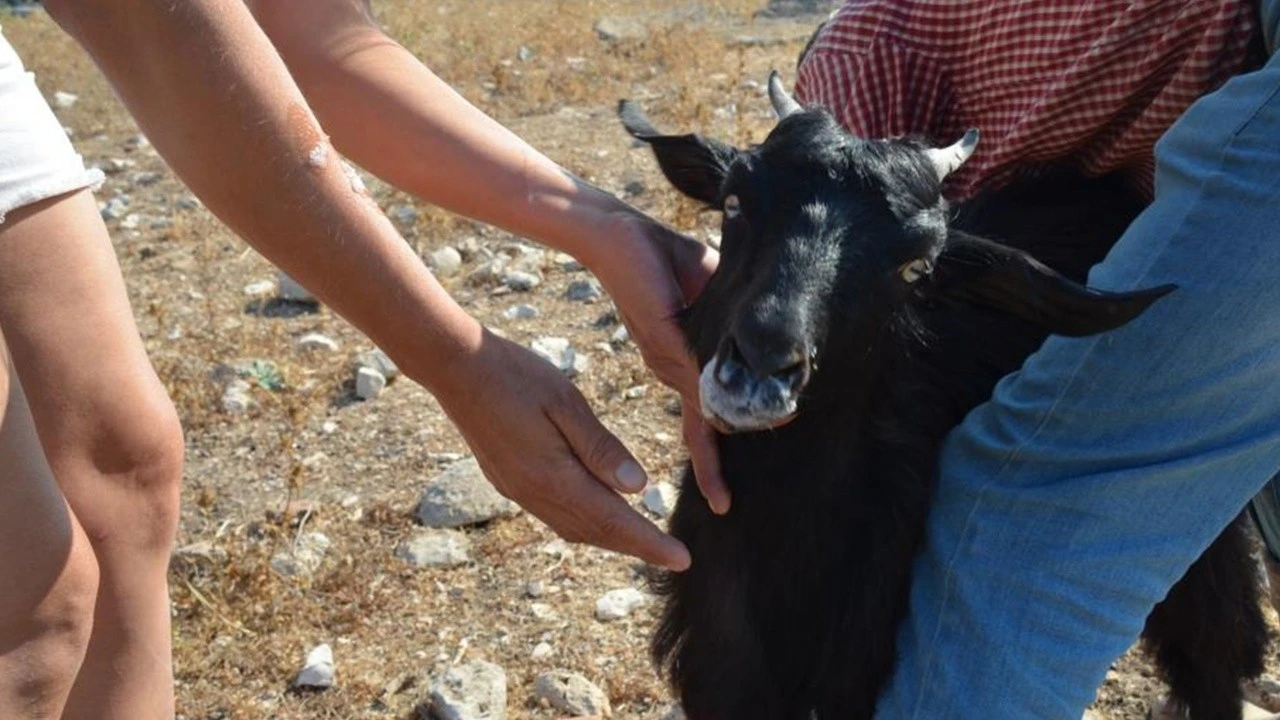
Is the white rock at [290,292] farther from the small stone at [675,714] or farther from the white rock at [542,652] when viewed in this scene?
the small stone at [675,714]

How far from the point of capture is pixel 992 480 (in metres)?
2.94

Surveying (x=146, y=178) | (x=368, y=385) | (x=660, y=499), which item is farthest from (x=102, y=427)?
(x=146, y=178)

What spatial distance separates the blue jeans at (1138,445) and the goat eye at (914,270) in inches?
12.6

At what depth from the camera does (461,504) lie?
4.55m

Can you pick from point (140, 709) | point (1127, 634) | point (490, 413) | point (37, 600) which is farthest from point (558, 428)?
point (1127, 634)

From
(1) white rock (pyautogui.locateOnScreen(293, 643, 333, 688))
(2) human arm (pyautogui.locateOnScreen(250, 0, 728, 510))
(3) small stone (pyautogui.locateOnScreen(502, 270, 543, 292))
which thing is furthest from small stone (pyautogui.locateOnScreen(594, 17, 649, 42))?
(2) human arm (pyautogui.locateOnScreen(250, 0, 728, 510))

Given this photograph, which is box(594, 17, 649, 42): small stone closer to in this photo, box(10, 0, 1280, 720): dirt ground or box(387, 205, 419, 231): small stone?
box(10, 0, 1280, 720): dirt ground

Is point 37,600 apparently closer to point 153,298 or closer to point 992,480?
point 992,480

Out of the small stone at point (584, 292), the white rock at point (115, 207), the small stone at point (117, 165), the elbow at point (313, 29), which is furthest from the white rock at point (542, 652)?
the small stone at point (117, 165)

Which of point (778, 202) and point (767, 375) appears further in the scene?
point (778, 202)

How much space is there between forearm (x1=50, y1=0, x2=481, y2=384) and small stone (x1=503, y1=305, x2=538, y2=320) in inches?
143

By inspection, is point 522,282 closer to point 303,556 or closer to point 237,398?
point 237,398

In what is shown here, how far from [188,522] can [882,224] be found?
2.58 metres

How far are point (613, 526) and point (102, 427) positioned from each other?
2.77 feet
